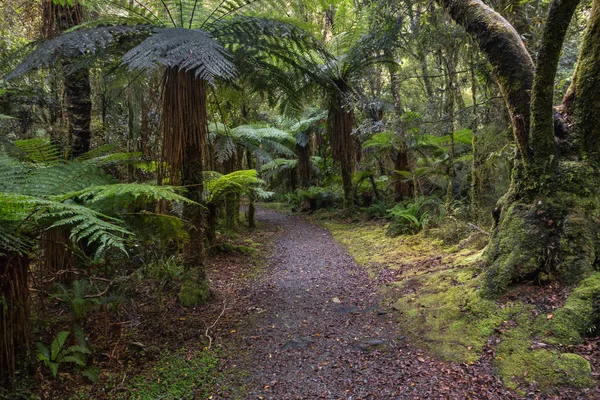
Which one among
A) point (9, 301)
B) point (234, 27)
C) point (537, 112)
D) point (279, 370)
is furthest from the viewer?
point (234, 27)

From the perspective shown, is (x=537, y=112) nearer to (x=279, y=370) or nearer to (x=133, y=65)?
(x=279, y=370)

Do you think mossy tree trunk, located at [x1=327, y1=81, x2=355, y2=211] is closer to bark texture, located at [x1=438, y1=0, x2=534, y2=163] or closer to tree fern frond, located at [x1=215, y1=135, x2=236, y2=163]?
tree fern frond, located at [x1=215, y1=135, x2=236, y2=163]

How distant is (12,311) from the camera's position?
6.31ft

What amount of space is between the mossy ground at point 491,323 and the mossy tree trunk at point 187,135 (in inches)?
89.8

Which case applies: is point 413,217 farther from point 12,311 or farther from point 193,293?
point 12,311

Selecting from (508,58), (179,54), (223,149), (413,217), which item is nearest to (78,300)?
(179,54)

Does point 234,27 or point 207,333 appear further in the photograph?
point 234,27

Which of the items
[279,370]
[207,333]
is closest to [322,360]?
[279,370]

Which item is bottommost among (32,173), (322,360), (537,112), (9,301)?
(322,360)

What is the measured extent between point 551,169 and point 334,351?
2509 mm

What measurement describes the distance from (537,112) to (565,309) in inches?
65.2

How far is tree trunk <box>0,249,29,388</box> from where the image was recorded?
6.19ft

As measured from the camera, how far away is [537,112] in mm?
3002

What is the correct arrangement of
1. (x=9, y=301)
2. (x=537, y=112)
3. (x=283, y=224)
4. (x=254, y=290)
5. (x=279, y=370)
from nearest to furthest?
(x=9, y=301) < (x=279, y=370) < (x=537, y=112) < (x=254, y=290) < (x=283, y=224)
